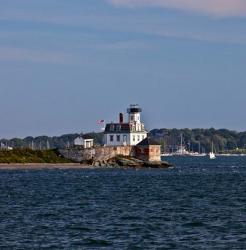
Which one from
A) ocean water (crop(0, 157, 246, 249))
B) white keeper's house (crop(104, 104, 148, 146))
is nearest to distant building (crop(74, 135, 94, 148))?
white keeper's house (crop(104, 104, 148, 146))

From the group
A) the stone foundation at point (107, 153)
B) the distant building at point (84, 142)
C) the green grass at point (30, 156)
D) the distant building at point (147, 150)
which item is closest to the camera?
the stone foundation at point (107, 153)

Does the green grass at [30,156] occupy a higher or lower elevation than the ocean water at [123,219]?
higher

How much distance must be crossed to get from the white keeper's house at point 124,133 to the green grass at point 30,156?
27.1ft

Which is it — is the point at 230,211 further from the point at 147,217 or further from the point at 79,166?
the point at 79,166

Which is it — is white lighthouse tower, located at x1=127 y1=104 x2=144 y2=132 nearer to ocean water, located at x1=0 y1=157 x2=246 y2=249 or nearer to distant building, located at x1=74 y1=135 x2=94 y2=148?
distant building, located at x1=74 y1=135 x2=94 y2=148

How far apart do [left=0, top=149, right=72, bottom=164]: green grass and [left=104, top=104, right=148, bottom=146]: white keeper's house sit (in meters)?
8.27

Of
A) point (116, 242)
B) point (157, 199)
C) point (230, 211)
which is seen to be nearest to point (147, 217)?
point (230, 211)

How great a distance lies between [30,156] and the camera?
143m

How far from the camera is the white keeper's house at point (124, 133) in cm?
14388

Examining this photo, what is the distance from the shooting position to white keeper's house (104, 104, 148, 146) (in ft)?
472

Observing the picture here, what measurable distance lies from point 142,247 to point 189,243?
7.22 feet

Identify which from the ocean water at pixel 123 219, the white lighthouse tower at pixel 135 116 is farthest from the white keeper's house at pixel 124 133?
the ocean water at pixel 123 219

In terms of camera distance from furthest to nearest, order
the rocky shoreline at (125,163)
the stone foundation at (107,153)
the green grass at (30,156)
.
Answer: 1. the rocky shoreline at (125,163)
2. the green grass at (30,156)
3. the stone foundation at (107,153)

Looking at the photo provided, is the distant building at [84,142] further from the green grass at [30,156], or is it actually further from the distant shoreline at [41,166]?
the distant shoreline at [41,166]
